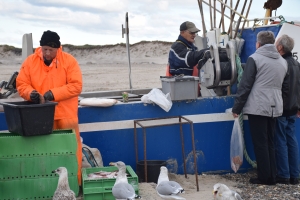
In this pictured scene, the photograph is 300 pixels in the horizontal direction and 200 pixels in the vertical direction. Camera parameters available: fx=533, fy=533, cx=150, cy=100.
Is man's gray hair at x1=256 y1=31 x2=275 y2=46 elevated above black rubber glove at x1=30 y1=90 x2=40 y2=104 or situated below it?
above

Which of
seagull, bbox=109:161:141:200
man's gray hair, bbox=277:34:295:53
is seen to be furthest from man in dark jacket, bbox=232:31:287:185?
seagull, bbox=109:161:141:200

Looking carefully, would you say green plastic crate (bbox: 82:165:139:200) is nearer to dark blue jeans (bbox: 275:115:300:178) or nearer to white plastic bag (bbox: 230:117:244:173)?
white plastic bag (bbox: 230:117:244:173)

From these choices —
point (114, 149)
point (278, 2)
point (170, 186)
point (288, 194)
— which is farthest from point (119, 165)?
point (278, 2)

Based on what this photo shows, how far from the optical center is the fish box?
6871mm

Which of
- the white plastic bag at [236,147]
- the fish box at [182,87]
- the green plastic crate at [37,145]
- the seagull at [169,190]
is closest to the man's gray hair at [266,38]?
the fish box at [182,87]

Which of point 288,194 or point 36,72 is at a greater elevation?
point 36,72

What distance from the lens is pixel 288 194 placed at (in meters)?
6.45

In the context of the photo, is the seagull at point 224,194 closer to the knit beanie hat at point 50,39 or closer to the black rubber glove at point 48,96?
the black rubber glove at point 48,96

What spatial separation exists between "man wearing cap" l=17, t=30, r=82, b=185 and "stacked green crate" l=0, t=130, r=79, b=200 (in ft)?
1.04

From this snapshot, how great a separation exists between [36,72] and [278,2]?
476 centimetres

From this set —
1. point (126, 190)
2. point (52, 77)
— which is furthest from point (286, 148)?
point (52, 77)

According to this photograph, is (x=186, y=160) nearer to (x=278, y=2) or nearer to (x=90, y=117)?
(x=90, y=117)

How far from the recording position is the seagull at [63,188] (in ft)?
17.6

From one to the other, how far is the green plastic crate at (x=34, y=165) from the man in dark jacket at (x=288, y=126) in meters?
2.67
